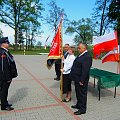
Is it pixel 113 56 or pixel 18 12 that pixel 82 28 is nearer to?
pixel 18 12

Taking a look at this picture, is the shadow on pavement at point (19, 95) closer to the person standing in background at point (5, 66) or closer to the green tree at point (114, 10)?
the person standing in background at point (5, 66)

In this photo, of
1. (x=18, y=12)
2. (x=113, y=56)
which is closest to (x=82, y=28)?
(x=18, y=12)

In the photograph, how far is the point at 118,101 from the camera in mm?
7051

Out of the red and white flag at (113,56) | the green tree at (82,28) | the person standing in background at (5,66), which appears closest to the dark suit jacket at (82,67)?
the person standing in background at (5,66)

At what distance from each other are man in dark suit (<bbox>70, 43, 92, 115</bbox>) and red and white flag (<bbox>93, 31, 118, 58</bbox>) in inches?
75.3

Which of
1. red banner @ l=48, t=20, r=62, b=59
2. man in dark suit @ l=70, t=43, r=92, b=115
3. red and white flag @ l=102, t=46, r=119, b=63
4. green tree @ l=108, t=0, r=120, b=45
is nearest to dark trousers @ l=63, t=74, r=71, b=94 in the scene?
red banner @ l=48, t=20, r=62, b=59

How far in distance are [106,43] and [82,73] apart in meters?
2.35

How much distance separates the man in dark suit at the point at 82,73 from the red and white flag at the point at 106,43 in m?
1.91

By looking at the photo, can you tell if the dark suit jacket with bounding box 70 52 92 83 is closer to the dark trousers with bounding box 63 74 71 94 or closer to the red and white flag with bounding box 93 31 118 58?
the dark trousers with bounding box 63 74 71 94

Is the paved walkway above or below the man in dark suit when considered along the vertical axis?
below

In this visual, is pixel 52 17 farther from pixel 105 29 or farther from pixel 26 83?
pixel 26 83

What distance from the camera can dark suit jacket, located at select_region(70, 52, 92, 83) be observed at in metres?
5.51

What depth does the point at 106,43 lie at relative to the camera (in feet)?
24.5

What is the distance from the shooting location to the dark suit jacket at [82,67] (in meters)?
5.51
